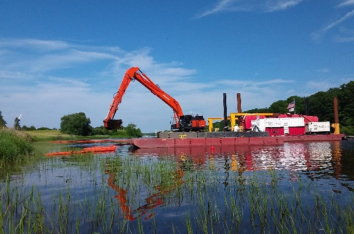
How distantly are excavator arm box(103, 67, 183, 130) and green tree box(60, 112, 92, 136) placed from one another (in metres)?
65.1

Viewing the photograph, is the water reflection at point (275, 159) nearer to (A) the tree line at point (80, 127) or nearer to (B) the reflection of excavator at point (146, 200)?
(B) the reflection of excavator at point (146, 200)

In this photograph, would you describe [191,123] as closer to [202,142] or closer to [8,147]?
[202,142]

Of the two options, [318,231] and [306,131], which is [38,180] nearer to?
[318,231]

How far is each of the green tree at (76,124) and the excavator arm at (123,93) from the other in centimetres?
6508

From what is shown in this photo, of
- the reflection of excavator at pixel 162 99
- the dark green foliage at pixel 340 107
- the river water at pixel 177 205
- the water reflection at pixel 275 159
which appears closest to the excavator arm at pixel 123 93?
the reflection of excavator at pixel 162 99

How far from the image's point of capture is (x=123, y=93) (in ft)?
116

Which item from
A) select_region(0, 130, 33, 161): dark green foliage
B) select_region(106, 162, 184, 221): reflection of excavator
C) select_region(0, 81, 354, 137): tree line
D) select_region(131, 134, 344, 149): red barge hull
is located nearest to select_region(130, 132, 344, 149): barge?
select_region(131, 134, 344, 149): red barge hull

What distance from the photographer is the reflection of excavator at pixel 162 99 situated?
115 feet

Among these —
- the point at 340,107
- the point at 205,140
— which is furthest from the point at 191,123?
the point at 340,107

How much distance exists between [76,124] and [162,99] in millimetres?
66040

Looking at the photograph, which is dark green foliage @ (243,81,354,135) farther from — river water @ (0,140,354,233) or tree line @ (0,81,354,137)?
river water @ (0,140,354,233)

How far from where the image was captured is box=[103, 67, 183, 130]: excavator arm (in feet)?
114

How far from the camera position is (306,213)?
7000mm

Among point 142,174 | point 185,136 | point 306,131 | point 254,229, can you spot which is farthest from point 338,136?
point 254,229
